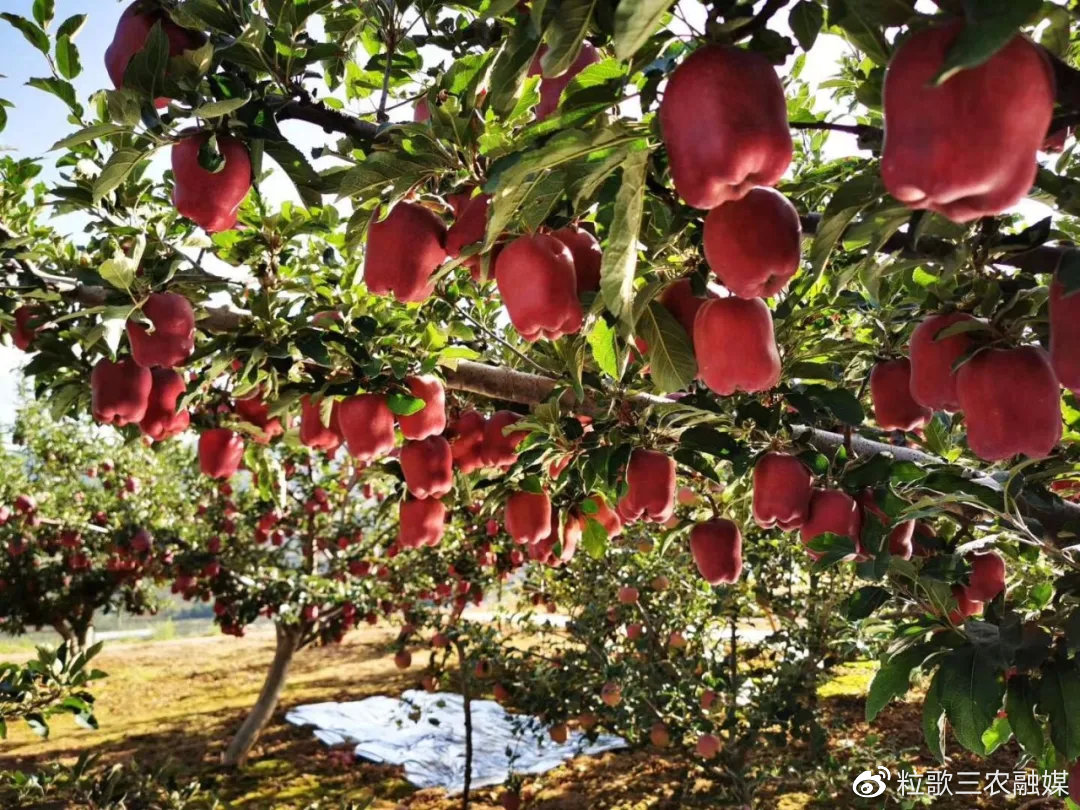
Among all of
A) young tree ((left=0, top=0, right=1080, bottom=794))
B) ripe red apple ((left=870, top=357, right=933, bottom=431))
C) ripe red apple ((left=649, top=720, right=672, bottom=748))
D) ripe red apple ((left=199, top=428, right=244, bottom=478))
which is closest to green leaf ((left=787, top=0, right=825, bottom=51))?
young tree ((left=0, top=0, right=1080, bottom=794))

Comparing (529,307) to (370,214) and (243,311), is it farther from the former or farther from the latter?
(243,311)

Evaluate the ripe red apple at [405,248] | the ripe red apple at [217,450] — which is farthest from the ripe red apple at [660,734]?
the ripe red apple at [405,248]

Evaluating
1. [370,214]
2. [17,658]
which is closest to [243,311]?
[370,214]

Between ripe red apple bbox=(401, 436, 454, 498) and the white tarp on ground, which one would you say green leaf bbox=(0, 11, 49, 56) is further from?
the white tarp on ground

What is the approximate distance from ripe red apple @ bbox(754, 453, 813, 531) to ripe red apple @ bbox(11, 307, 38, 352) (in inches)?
73.4

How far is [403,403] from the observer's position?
161 centimetres

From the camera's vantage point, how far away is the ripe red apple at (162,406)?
177 cm

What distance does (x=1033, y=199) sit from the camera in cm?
89

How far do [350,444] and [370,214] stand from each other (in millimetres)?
703

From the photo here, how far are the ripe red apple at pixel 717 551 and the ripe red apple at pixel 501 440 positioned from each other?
0.54 metres

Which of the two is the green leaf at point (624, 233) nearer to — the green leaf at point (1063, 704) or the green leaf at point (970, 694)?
the green leaf at point (970, 694)

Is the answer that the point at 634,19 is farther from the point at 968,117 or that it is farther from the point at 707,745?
the point at 707,745

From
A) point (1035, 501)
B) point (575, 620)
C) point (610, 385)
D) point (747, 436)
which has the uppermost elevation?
point (610, 385)

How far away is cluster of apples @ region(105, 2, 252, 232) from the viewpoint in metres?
1.00
